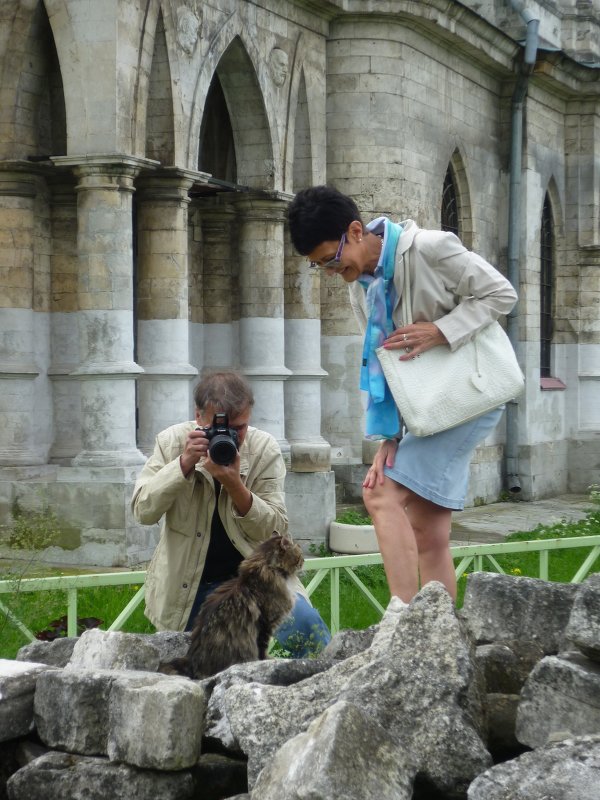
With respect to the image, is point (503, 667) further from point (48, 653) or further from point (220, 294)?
point (220, 294)

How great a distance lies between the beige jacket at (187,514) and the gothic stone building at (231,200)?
5638 mm

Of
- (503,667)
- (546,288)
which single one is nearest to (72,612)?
(503,667)

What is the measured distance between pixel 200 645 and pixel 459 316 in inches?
55.8

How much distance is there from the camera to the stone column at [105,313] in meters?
11.6

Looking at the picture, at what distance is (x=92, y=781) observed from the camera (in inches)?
165

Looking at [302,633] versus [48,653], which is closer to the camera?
[48,653]

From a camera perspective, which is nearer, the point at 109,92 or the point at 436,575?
the point at 436,575

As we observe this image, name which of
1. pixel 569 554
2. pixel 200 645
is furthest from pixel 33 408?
pixel 200 645

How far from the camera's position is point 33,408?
12.4 m

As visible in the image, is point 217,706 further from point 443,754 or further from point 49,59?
point 49,59

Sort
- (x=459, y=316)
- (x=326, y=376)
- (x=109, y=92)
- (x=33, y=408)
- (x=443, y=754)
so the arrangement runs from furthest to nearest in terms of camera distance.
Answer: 1. (x=326, y=376)
2. (x=33, y=408)
3. (x=109, y=92)
4. (x=459, y=316)
5. (x=443, y=754)

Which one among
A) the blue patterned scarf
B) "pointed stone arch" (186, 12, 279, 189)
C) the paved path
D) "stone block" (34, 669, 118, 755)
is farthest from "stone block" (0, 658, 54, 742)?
the paved path

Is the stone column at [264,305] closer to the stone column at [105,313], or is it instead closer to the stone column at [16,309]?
the stone column at [105,313]

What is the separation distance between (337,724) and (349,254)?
1.89 metres
